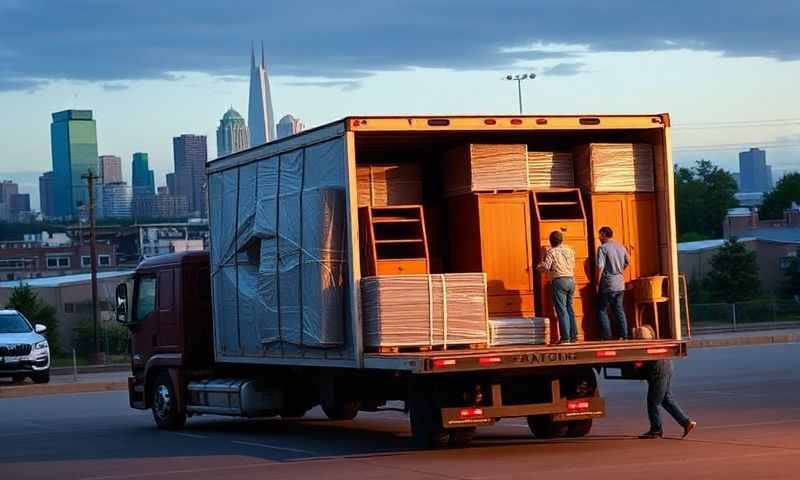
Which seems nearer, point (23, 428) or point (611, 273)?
point (611, 273)

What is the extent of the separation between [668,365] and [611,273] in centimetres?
128

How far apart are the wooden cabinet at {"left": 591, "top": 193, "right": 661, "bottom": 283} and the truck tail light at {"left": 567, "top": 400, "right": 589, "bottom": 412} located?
154 centimetres

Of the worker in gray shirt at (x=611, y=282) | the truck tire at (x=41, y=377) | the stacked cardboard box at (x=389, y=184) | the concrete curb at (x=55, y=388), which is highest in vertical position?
the stacked cardboard box at (x=389, y=184)

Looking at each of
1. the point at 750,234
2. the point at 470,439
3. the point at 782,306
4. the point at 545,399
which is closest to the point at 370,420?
the point at 470,439

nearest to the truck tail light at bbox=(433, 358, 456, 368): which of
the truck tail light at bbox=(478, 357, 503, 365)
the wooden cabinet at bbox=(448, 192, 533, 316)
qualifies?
the truck tail light at bbox=(478, 357, 503, 365)

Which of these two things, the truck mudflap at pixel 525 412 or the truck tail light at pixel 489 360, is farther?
the truck mudflap at pixel 525 412

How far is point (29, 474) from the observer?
16141mm

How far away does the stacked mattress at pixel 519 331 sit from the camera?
15.9 m

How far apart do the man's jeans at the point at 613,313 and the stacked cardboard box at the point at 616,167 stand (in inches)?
50.2

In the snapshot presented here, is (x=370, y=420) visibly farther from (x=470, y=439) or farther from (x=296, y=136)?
(x=296, y=136)

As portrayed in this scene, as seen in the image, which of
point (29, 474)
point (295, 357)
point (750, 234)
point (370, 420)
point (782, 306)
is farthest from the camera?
point (750, 234)

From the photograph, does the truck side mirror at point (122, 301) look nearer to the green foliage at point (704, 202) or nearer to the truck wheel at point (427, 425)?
the truck wheel at point (427, 425)

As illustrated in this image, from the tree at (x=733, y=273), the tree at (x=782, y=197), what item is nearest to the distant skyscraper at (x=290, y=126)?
the tree at (x=733, y=273)

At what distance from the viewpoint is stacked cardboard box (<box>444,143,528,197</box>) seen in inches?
649
